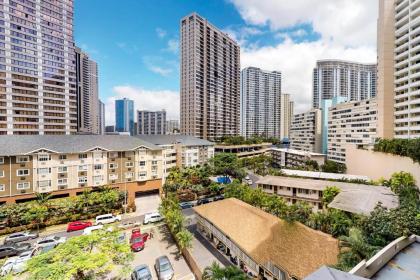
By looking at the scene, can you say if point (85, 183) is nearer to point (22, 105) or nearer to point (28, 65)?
point (22, 105)

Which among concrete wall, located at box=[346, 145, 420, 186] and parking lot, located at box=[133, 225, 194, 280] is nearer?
parking lot, located at box=[133, 225, 194, 280]

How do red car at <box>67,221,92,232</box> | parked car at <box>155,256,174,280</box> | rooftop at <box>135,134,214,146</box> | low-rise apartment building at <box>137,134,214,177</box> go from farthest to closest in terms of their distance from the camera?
rooftop at <box>135,134,214,146</box>, low-rise apartment building at <box>137,134,214,177</box>, red car at <box>67,221,92,232</box>, parked car at <box>155,256,174,280</box>

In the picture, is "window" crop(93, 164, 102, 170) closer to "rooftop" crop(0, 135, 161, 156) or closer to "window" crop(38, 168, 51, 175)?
"rooftop" crop(0, 135, 161, 156)

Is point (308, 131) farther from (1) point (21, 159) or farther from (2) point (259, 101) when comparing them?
(1) point (21, 159)

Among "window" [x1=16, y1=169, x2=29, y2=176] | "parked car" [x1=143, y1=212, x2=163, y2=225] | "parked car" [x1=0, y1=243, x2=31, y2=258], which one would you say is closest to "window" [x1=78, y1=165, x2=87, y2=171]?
"window" [x1=16, y1=169, x2=29, y2=176]

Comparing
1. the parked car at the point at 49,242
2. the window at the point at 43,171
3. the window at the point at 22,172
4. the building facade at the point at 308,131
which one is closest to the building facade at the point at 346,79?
the building facade at the point at 308,131

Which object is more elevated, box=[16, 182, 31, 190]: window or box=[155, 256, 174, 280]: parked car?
box=[16, 182, 31, 190]: window

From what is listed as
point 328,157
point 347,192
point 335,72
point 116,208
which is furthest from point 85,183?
point 335,72

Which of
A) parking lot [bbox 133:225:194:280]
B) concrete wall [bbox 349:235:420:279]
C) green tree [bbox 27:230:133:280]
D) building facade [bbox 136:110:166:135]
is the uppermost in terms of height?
building facade [bbox 136:110:166:135]
